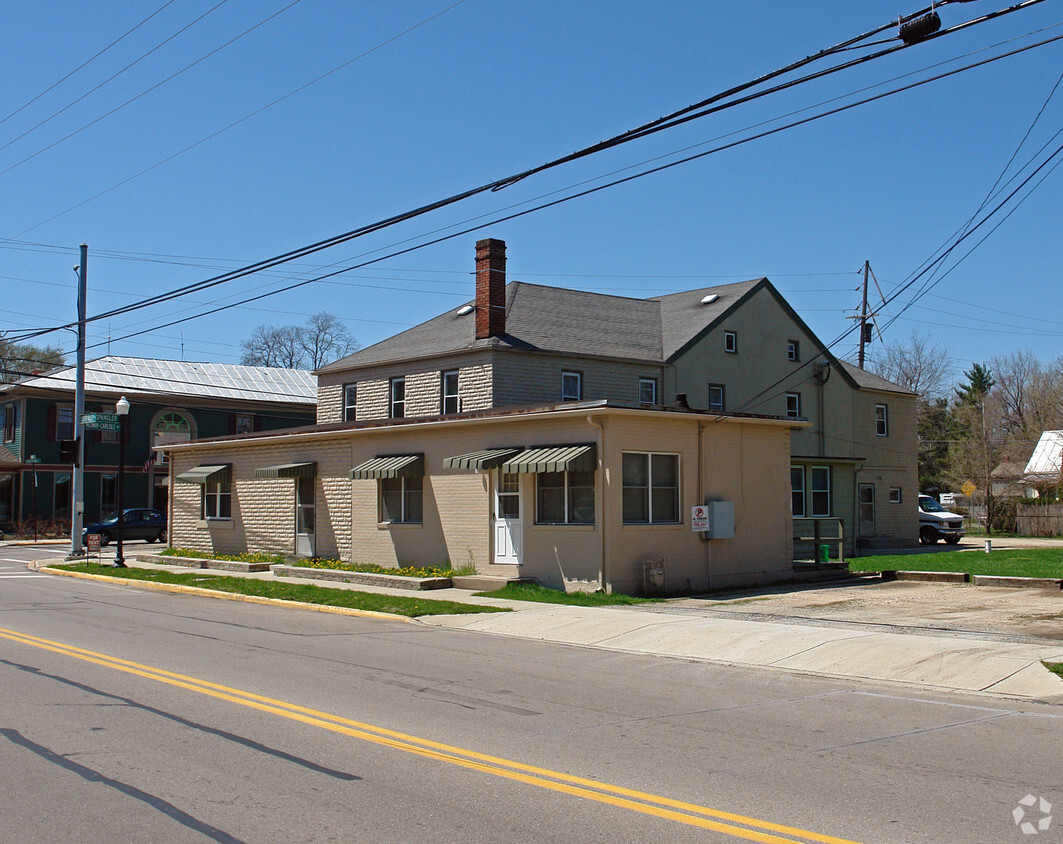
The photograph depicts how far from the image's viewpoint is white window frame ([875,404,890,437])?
41406mm

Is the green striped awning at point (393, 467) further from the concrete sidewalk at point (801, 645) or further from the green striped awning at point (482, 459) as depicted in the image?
the concrete sidewalk at point (801, 645)

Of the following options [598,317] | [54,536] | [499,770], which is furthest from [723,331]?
[54,536]

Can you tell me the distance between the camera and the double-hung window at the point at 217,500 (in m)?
32.0

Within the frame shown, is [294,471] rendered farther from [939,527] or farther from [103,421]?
[939,527]

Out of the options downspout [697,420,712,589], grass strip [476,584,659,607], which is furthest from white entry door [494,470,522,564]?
downspout [697,420,712,589]

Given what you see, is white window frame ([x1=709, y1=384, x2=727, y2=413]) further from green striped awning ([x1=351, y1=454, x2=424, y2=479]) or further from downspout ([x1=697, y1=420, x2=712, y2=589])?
green striped awning ([x1=351, y1=454, x2=424, y2=479])

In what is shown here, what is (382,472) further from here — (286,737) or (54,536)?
(54,536)

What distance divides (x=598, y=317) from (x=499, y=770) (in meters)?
29.8

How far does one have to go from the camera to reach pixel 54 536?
1887 inches

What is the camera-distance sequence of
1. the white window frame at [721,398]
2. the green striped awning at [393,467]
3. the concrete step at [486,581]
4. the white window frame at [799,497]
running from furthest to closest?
1. the white window frame at [721,398]
2. the white window frame at [799,497]
3. the green striped awning at [393,467]
4. the concrete step at [486,581]

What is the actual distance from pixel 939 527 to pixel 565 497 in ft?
88.0

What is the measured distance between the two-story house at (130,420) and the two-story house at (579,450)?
57.9 ft

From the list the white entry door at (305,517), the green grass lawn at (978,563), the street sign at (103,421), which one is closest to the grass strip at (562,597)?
the white entry door at (305,517)

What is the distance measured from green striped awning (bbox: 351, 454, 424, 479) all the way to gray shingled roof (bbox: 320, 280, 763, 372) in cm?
697
